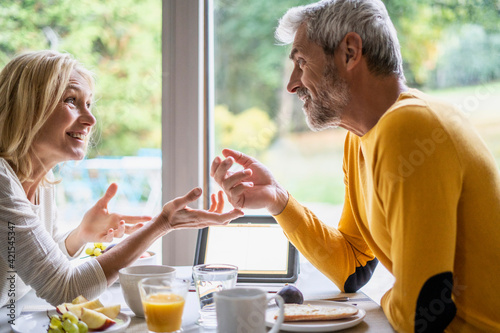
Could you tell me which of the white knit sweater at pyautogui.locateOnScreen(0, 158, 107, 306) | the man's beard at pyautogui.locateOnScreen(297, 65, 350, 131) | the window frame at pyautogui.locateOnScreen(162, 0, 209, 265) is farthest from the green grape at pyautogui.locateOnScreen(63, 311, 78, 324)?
the window frame at pyautogui.locateOnScreen(162, 0, 209, 265)

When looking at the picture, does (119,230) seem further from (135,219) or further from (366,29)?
(366,29)

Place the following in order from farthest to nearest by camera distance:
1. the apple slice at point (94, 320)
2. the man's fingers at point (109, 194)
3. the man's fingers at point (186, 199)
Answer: the man's fingers at point (109, 194) → the man's fingers at point (186, 199) → the apple slice at point (94, 320)

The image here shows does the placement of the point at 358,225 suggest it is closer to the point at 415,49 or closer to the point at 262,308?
the point at 262,308

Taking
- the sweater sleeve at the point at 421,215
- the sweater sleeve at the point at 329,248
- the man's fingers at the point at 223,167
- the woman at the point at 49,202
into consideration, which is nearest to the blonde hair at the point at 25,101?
the woman at the point at 49,202

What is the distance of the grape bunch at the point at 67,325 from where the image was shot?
936mm

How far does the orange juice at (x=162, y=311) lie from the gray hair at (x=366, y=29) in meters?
0.75

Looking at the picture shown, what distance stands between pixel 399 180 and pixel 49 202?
3.68 feet

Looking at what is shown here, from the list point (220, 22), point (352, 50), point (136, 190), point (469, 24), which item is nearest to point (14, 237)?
point (136, 190)

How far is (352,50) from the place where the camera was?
4.19 ft

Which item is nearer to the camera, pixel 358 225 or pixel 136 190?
pixel 358 225

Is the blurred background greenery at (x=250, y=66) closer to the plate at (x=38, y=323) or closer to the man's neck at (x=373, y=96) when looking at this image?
the man's neck at (x=373, y=96)

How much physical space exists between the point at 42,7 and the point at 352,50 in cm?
133

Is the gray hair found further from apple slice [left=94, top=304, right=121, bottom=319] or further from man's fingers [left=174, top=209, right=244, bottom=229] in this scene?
apple slice [left=94, top=304, right=121, bottom=319]

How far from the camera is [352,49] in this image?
128cm
